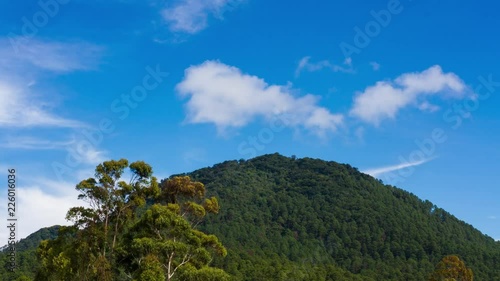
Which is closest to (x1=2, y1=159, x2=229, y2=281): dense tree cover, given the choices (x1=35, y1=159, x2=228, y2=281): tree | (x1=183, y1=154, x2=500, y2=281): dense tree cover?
(x1=35, y1=159, x2=228, y2=281): tree

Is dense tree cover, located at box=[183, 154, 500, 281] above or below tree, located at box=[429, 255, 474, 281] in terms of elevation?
above

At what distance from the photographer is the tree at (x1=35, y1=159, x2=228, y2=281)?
20234 mm

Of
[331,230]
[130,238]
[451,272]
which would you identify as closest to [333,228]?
[331,230]

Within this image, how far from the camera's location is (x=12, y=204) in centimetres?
2066

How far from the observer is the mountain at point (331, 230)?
319 ft

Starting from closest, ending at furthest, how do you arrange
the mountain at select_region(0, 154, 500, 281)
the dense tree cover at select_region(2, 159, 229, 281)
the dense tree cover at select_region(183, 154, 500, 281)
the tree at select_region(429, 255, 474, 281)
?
the dense tree cover at select_region(2, 159, 229, 281)
the tree at select_region(429, 255, 474, 281)
the mountain at select_region(0, 154, 500, 281)
the dense tree cover at select_region(183, 154, 500, 281)

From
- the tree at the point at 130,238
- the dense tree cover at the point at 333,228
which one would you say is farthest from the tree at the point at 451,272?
the dense tree cover at the point at 333,228

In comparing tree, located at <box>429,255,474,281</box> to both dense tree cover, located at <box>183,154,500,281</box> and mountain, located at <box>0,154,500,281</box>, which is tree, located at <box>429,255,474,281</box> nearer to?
dense tree cover, located at <box>183,154,500,281</box>

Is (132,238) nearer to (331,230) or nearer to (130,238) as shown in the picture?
(130,238)

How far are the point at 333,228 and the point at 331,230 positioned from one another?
4.14ft

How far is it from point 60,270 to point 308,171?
169592mm

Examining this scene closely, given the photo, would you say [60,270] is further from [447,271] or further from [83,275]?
[447,271]

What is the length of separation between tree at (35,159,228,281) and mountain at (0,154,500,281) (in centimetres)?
5258

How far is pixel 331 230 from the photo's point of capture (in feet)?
443
